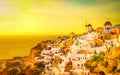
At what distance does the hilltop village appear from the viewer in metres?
5.59

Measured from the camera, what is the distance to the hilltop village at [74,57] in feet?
18.3

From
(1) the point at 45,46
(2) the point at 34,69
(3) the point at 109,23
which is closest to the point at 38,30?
(1) the point at 45,46

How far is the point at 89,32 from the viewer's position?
5.84 m

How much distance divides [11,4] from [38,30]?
1.96 feet

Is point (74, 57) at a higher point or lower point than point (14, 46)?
lower

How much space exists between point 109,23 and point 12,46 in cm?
165

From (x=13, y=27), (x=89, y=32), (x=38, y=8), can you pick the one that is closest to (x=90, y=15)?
(x=89, y=32)

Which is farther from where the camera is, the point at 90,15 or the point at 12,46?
the point at 90,15

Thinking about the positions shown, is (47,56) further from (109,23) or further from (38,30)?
(109,23)

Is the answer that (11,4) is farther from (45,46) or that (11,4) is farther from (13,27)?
(45,46)

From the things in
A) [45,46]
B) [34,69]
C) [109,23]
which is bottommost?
[34,69]

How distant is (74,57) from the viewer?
571 centimetres

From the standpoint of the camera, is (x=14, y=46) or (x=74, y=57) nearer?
(x=14, y=46)

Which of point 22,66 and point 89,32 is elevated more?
point 89,32
